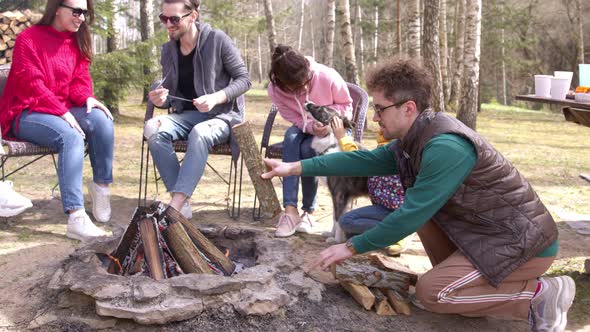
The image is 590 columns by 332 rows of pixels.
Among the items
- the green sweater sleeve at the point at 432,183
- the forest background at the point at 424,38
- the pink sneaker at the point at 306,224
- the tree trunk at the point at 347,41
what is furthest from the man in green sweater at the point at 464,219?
the tree trunk at the point at 347,41

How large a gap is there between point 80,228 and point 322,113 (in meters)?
1.76

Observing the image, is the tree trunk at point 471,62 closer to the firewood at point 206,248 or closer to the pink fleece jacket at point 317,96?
the pink fleece jacket at point 317,96

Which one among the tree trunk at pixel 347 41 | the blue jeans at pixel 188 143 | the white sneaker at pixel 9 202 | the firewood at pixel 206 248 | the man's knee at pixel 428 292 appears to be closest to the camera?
the man's knee at pixel 428 292

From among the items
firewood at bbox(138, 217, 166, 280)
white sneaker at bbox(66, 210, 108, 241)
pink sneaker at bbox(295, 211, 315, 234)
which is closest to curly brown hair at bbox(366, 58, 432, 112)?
firewood at bbox(138, 217, 166, 280)

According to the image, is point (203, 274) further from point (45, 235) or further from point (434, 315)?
A: point (45, 235)

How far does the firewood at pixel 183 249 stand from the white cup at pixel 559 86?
2449mm

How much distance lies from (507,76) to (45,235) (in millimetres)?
30439

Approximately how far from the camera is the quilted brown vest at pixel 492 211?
2512 mm

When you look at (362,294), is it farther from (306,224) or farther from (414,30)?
(414,30)

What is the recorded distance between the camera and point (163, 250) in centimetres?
294

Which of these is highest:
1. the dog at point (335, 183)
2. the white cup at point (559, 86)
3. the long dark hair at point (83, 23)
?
the long dark hair at point (83, 23)

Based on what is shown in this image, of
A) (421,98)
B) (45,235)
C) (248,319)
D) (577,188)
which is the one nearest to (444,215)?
(421,98)

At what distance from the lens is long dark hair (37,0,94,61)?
4.14 m

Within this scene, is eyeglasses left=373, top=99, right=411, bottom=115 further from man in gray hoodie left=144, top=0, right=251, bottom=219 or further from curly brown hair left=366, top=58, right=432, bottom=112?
man in gray hoodie left=144, top=0, right=251, bottom=219
